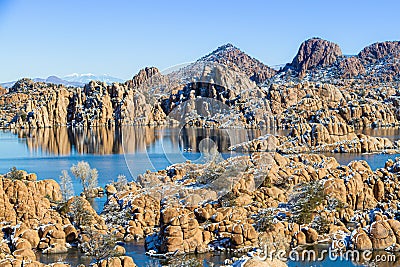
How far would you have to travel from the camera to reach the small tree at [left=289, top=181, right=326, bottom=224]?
95.5ft

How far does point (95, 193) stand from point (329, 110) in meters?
86.7

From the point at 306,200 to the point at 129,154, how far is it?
46.6ft

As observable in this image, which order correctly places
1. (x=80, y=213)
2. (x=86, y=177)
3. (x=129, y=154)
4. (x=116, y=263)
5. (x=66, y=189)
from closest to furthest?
1. (x=116, y=263)
2. (x=80, y=213)
3. (x=129, y=154)
4. (x=66, y=189)
5. (x=86, y=177)

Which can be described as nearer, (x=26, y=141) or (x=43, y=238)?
(x=43, y=238)

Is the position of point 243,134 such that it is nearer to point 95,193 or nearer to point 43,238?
point 95,193

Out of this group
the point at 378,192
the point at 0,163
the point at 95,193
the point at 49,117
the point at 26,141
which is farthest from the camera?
the point at 49,117

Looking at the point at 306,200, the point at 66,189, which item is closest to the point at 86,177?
the point at 66,189

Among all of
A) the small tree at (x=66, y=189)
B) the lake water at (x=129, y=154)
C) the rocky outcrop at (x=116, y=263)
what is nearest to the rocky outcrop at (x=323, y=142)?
the lake water at (x=129, y=154)

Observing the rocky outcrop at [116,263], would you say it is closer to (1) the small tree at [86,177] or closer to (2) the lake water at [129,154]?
(2) the lake water at [129,154]

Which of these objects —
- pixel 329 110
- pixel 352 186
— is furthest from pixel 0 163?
pixel 329 110

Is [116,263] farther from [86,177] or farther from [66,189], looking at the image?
[86,177]

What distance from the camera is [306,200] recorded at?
30078 mm

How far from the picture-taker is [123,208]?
33156mm

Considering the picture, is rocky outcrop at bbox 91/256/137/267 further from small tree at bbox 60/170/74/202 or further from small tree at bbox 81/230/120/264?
small tree at bbox 60/170/74/202
